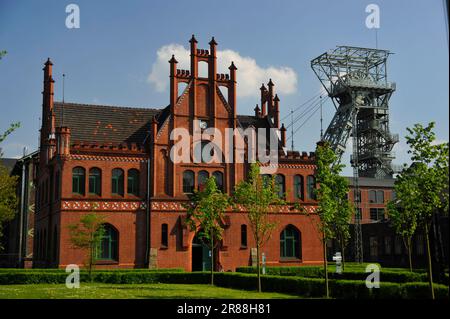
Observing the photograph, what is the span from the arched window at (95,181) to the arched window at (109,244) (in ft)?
9.40

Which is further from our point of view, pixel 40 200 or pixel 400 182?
pixel 40 200

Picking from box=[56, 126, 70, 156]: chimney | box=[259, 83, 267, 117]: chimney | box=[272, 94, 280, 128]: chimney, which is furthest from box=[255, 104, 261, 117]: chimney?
box=[56, 126, 70, 156]: chimney

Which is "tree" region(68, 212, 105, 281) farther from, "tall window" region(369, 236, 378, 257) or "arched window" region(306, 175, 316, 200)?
"tall window" region(369, 236, 378, 257)

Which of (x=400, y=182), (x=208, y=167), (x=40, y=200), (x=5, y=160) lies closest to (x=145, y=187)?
(x=208, y=167)

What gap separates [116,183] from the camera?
152ft

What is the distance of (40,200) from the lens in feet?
175

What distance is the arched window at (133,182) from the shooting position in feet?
153

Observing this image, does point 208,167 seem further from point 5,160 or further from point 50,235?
point 5,160

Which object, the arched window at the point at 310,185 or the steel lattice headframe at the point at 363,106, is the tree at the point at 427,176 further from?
the steel lattice headframe at the point at 363,106

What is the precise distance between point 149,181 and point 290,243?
13.8m

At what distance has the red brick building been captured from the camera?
Result: 148ft

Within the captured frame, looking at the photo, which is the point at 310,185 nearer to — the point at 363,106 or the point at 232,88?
the point at 232,88

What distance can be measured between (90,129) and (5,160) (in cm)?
4676

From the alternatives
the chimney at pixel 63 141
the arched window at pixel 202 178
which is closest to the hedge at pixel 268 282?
the arched window at pixel 202 178
